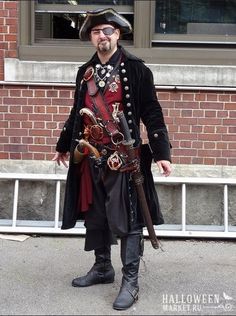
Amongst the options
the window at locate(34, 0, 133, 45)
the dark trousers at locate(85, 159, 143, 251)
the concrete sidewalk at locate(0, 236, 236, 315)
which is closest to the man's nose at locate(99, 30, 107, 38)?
the dark trousers at locate(85, 159, 143, 251)

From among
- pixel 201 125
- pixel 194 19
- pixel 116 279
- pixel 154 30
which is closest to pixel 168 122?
pixel 201 125

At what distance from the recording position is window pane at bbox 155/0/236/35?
571 cm

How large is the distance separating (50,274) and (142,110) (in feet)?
5.11

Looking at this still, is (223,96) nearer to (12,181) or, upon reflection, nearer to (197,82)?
(197,82)

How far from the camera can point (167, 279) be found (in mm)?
4371

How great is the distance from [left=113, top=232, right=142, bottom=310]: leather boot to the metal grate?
1391 mm

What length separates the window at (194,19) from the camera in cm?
571

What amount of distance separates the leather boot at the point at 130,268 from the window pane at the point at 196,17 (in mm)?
2653

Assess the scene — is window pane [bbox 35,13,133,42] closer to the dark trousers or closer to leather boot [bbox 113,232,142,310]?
the dark trousers

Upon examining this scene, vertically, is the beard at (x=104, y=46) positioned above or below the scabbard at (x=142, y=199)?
above

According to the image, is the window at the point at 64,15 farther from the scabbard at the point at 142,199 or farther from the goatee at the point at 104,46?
the scabbard at the point at 142,199

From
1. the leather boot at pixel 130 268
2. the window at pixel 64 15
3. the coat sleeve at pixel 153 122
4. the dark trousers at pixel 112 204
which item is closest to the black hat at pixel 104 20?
the coat sleeve at pixel 153 122

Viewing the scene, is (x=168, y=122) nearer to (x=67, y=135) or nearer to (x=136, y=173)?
(x=67, y=135)

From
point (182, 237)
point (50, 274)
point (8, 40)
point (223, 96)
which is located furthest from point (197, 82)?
point (50, 274)
